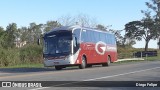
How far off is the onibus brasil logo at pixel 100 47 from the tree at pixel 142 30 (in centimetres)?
6703

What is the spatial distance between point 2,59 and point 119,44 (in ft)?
204

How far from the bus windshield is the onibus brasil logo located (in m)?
5.01

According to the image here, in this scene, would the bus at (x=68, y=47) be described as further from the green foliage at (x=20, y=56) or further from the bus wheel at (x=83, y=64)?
the green foliage at (x=20, y=56)

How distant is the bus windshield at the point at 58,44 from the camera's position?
32.0 meters

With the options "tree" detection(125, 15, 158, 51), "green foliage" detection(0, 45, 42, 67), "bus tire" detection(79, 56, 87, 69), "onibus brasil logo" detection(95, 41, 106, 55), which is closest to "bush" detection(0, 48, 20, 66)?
"green foliage" detection(0, 45, 42, 67)

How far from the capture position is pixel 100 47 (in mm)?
37125

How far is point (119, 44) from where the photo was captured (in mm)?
104188

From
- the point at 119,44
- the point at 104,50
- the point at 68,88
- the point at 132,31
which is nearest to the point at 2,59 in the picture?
the point at 104,50

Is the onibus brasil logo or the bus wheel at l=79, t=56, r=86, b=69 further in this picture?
the onibus brasil logo

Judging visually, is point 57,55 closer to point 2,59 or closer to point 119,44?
point 2,59

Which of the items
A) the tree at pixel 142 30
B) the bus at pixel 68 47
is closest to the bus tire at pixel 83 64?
the bus at pixel 68 47

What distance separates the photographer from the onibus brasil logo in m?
36.6

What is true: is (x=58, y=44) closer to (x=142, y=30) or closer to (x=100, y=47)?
(x=100, y=47)

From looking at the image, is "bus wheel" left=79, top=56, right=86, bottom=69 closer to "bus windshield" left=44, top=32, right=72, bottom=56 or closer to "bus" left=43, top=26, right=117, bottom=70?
"bus" left=43, top=26, right=117, bottom=70
